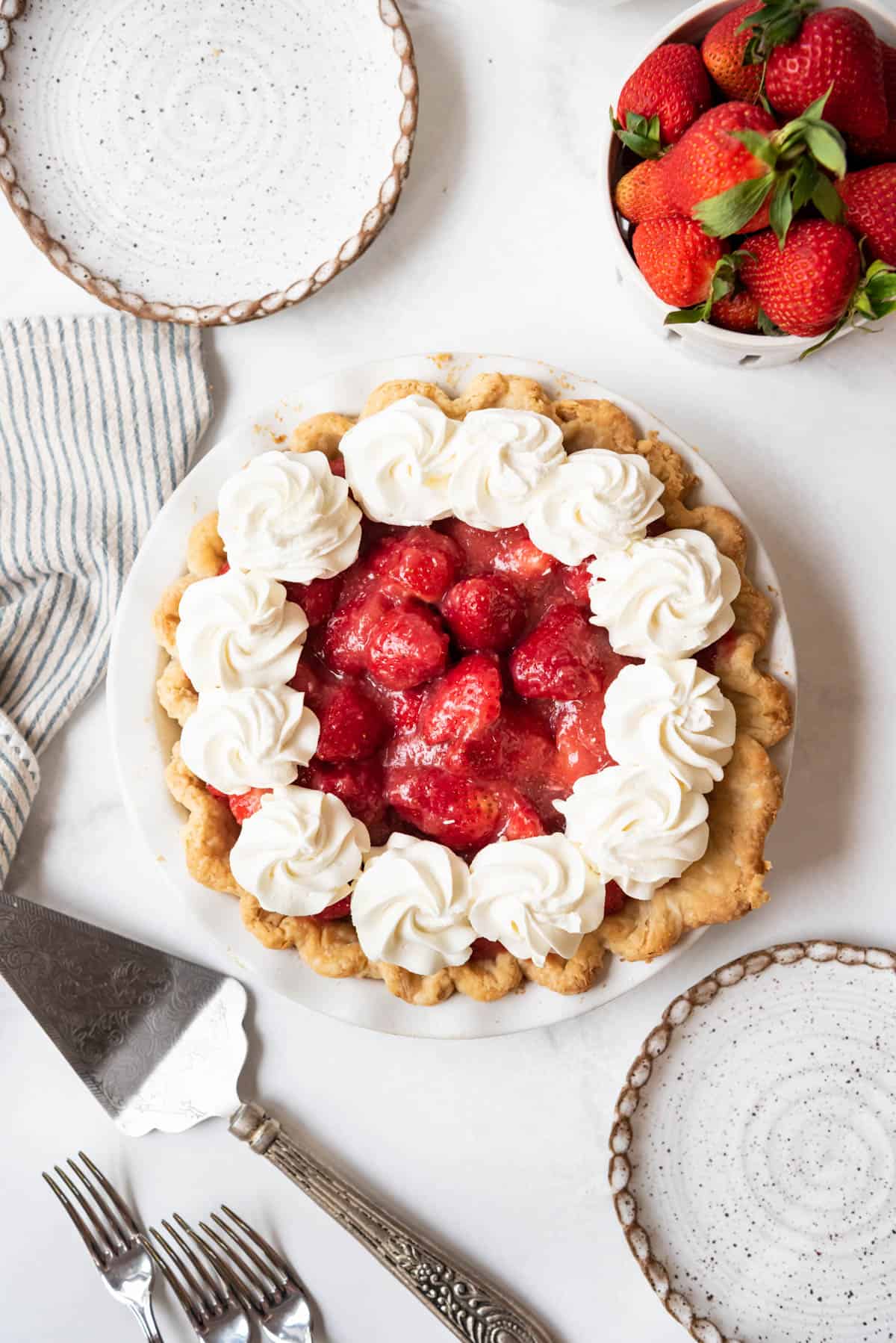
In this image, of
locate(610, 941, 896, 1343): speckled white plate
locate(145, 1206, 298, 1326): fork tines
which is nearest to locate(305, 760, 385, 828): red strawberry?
locate(610, 941, 896, 1343): speckled white plate

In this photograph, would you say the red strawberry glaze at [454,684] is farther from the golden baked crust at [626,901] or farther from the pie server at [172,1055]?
the pie server at [172,1055]

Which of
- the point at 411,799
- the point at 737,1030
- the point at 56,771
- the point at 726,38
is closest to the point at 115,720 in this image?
the point at 56,771

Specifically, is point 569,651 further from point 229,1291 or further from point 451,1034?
point 229,1291

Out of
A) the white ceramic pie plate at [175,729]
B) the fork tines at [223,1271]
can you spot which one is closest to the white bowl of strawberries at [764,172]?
the white ceramic pie plate at [175,729]

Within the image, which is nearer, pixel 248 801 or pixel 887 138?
pixel 887 138

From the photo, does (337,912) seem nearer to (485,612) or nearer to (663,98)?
(485,612)

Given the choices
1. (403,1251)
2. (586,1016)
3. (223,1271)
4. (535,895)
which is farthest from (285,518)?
(223,1271)
